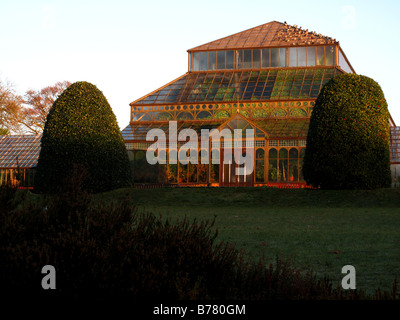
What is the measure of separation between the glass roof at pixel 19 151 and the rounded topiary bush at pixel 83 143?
9086mm

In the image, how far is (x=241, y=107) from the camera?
31.8 metres

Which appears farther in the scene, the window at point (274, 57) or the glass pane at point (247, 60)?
the glass pane at point (247, 60)

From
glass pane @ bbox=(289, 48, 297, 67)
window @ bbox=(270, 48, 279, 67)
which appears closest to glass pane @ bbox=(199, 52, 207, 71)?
window @ bbox=(270, 48, 279, 67)

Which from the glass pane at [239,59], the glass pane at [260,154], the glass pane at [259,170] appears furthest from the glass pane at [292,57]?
the glass pane at [259,170]

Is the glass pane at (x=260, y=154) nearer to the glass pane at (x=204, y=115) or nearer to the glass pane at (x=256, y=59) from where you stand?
the glass pane at (x=204, y=115)

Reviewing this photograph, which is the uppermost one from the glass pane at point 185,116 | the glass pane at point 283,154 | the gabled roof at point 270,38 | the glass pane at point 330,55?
the gabled roof at point 270,38

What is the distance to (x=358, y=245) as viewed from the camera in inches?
353

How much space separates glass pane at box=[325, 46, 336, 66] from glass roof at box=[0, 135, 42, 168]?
797 inches

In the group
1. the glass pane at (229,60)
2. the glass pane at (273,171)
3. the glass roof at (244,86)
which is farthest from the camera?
the glass pane at (229,60)

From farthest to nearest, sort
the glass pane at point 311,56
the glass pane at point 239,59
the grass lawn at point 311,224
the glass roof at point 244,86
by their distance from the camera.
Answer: the glass pane at point 239,59 < the glass pane at point 311,56 < the glass roof at point 244,86 < the grass lawn at point 311,224

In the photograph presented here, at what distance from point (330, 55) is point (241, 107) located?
25.9 feet

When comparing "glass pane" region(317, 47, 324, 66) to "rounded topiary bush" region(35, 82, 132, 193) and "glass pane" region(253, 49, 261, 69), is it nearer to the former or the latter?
"glass pane" region(253, 49, 261, 69)

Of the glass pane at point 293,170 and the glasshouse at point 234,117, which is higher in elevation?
the glasshouse at point 234,117

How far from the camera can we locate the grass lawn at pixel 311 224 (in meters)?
7.39
